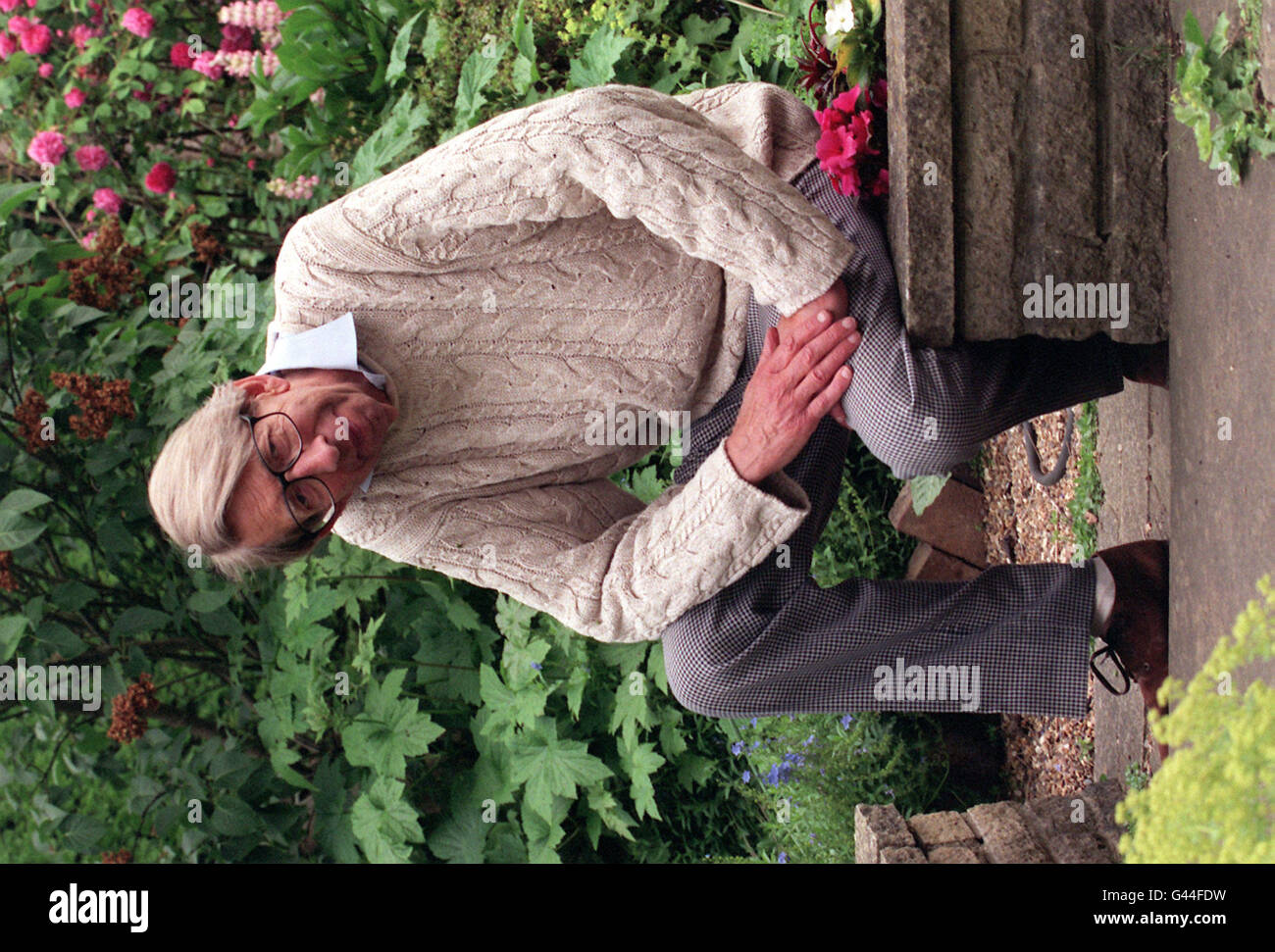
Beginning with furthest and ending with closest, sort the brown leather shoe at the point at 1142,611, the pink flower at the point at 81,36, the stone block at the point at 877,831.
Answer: the pink flower at the point at 81,36
the stone block at the point at 877,831
the brown leather shoe at the point at 1142,611

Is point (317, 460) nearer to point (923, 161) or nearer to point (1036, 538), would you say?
point (923, 161)

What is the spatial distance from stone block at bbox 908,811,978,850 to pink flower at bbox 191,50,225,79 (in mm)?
3621

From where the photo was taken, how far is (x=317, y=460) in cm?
190

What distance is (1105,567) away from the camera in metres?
2.03

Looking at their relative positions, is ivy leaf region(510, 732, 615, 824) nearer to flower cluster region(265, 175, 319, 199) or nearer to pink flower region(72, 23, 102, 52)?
flower cluster region(265, 175, 319, 199)

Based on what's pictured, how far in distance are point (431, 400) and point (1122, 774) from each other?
1.64 meters

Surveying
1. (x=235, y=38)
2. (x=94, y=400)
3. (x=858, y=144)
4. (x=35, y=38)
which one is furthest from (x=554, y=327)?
(x=35, y=38)

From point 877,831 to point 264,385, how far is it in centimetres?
156

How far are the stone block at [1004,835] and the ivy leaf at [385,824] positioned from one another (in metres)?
1.46

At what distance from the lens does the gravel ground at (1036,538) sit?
2.91 meters

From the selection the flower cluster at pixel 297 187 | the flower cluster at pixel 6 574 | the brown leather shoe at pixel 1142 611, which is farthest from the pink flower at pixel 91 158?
the brown leather shoe at pixel 1142 611

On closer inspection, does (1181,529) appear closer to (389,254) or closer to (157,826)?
(389,254)

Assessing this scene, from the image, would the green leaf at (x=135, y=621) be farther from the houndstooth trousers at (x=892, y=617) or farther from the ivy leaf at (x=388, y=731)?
the houndstooth trousers at (x=892, y=617)
